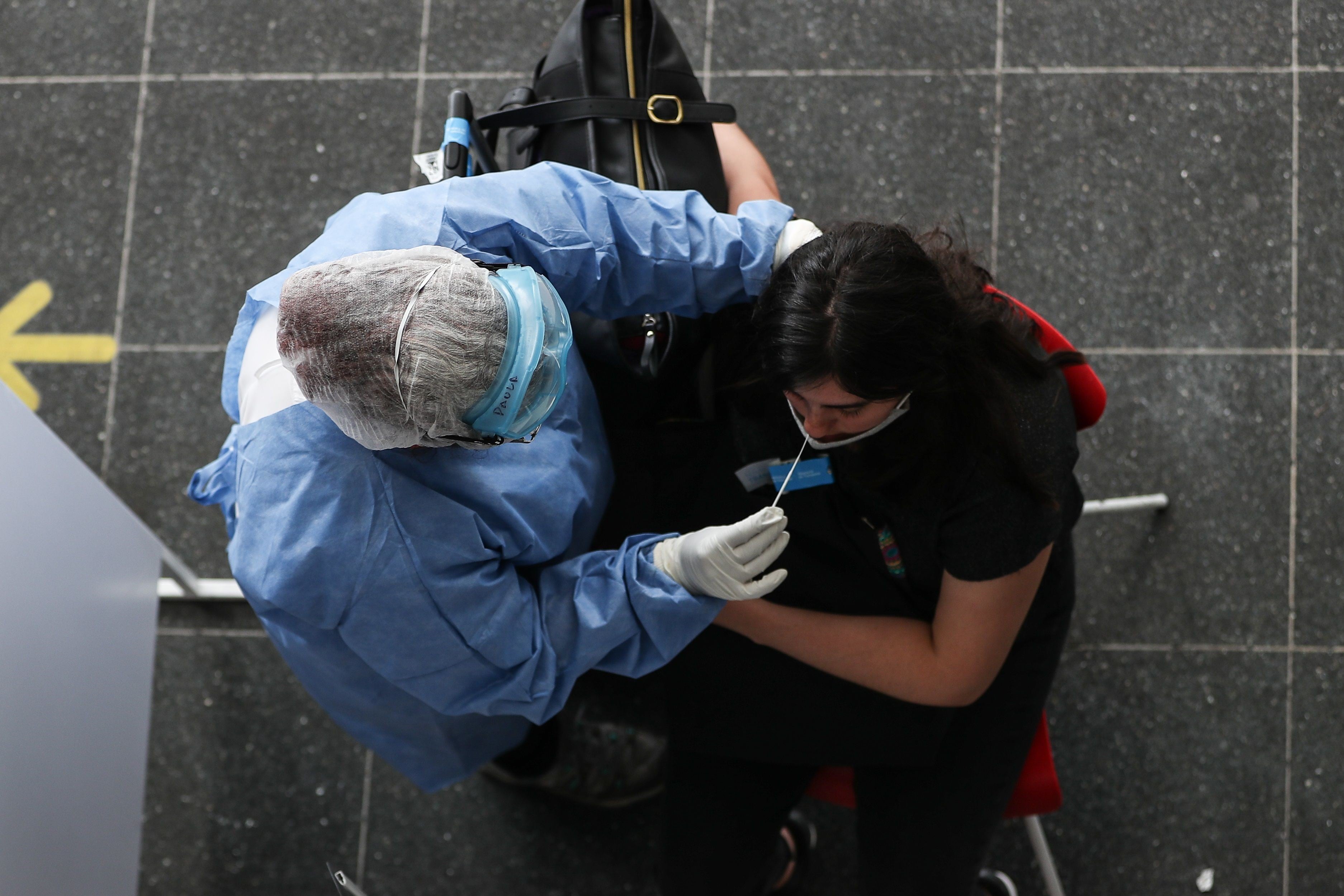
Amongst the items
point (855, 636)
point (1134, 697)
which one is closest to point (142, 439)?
point (855, 636)

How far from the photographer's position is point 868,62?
7.00 ft

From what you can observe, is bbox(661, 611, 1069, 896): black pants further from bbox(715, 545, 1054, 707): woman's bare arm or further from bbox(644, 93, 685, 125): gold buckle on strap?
bbox(644, 93, 685, 125): gold buckle on strap

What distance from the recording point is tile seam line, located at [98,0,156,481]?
2191 mm

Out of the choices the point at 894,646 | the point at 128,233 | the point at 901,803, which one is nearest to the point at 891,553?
the point at 894,646

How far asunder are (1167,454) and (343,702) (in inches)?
61.6

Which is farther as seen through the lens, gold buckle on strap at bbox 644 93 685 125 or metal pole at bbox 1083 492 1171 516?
metal pole at bbox 1083 492 1171 516

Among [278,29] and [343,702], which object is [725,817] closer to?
[343,702]

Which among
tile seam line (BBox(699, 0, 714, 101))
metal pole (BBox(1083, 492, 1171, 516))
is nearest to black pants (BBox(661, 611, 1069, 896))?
metal pole (BBox(1083, 492, 1171, 516))

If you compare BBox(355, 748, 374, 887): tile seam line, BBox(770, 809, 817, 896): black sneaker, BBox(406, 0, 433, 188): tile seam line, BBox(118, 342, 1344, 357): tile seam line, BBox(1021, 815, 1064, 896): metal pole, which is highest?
BBox(406, 0, 433, 188): tile seam line

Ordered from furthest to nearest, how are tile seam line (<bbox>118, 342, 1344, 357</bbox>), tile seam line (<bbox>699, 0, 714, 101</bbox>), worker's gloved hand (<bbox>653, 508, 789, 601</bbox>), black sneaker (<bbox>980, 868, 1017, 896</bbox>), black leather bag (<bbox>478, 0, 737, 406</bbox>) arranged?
1. tile seam line (<bbox>699, 0, 714, 101</bbox>)
2. tile seam line (<bbox>118, 342, 1344, 357</bbox>)
3. black sneaker (<bbox>980, 868, 1017, 896</bbox>)
4. black leather bag (<bbox>478, 0, 737, 406</bbox>)
5. worker's gloved hand (<bbox>653, 508, 789, 601</bbox>)

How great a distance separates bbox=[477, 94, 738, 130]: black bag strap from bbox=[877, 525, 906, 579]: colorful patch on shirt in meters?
0.67

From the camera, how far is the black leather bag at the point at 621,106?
60.7 inches

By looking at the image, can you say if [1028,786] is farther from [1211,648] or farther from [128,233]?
[128,233]

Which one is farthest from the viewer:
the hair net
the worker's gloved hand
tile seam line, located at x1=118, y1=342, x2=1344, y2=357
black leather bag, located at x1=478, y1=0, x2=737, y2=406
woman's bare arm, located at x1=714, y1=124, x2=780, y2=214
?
tile seam line, located at x1=118, y1=342, x2=1344, y2=357
